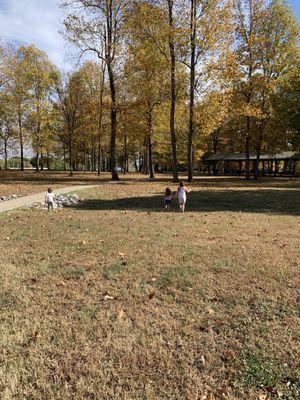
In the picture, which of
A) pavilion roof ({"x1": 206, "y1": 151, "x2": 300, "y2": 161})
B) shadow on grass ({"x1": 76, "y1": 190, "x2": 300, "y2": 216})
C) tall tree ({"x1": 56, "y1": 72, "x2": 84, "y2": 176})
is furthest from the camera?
pavilion roof ({"x1": 206, "y1": 151, "x2": 300, "y2": 161})

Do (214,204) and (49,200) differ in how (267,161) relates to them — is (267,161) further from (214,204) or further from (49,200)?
(49,200)

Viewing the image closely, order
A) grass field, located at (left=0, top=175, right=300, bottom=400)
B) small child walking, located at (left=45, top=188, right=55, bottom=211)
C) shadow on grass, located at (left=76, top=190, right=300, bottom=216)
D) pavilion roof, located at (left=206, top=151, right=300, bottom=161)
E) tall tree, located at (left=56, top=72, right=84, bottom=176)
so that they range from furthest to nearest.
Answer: pavilion roof, located at (left=206, top=151, right=300, bottom=161) → tall tree, located at (left=56, top=72, right=84, bottom=176) → shadow on grass, located at (left=76, top=190, right=300, bottom=216) → small child walking, located at (left=45, top=188, right=55, bottom=211) → grass field, located at (left=0, top=175, right=300, bottom=400)

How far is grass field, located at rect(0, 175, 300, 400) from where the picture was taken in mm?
3430

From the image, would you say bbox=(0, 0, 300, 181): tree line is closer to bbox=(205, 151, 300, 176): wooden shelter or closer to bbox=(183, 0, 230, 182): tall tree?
bbox=(183, 0, 230, 182): tall tree

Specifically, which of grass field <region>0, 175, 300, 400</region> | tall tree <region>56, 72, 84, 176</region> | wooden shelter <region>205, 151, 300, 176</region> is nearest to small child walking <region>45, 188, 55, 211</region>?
grass field <region>0, 175, 300, 400</region>

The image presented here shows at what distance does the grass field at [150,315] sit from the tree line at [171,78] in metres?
19.1

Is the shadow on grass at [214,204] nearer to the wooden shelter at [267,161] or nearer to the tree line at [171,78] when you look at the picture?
the tree line at [171,78]

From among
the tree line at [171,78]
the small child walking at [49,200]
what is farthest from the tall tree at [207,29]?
the small child walking at [49,200]

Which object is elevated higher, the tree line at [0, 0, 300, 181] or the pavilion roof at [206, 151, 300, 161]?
the tree line at [0, 0, 300, 181]

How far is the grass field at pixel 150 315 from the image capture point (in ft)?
11.3

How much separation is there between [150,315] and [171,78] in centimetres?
2407

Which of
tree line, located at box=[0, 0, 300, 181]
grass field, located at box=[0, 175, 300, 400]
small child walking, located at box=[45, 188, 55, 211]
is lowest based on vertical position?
grass field, located at box=[0, 175, 300, 400]

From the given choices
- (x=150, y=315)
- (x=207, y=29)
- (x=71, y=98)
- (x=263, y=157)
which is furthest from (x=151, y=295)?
(x=263, y=157)

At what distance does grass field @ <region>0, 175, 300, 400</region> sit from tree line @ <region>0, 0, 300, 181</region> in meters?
19.1
